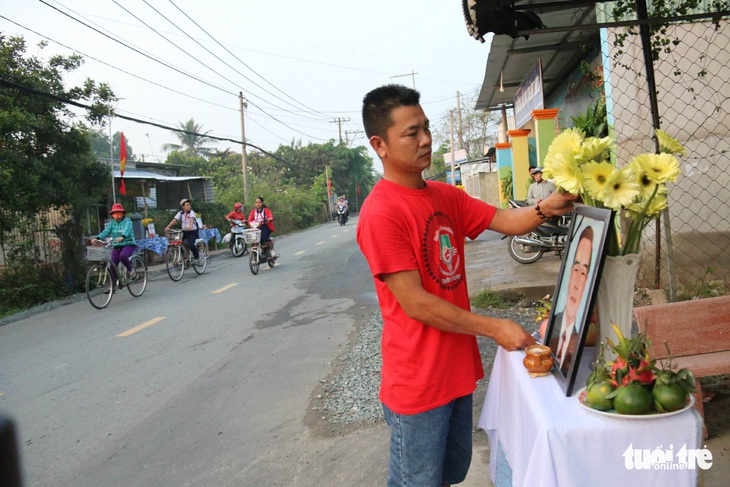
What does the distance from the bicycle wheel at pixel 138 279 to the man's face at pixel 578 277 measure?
1013 centimetres

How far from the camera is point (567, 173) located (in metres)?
2.00

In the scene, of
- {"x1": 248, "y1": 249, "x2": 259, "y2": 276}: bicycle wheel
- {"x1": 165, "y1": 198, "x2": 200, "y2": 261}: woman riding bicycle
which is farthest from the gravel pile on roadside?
{"x1": 165, "y1": 198, "x2": 200, "y2": 261}: woman riding bicycle

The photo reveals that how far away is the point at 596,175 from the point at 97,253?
968cm

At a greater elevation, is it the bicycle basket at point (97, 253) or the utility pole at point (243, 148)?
the utility pole at point (243, 148)

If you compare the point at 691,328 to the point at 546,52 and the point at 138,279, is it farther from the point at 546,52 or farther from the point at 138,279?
the point at 138,279

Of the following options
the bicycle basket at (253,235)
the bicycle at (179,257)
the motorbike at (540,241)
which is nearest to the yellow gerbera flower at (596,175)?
the motorbike at (540,241)

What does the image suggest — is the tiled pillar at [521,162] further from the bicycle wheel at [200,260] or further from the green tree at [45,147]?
the green tree at [45,147]

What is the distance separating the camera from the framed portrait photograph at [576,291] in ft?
5.86

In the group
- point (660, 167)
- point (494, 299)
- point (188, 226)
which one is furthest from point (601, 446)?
point (188, 226)

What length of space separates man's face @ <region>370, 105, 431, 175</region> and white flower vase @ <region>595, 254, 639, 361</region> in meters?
0.71

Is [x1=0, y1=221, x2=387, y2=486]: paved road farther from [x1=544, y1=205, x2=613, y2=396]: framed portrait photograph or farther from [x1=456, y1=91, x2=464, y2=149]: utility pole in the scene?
[x1=456, y1=91, x2=464, y2=149]: utility pole

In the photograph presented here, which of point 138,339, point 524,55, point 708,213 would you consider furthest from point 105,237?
point 708,213

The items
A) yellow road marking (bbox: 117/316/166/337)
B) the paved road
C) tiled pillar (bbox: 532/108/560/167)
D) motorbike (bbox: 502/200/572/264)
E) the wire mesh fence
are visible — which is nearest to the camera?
the paved road

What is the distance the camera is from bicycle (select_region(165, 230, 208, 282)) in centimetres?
1312
